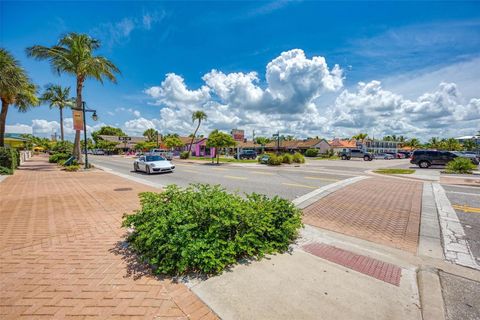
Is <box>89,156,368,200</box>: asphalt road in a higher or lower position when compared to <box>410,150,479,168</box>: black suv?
lower

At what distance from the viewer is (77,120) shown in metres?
16.7

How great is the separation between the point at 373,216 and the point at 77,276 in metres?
6.70

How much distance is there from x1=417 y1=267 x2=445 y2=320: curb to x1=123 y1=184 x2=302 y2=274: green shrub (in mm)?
1893

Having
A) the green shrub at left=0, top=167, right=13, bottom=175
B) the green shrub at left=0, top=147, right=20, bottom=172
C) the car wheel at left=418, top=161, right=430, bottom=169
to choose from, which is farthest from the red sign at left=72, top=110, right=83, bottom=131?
the car wheel at left=418, top=161, right=430, bottom=169

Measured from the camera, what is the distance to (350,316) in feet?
7.48

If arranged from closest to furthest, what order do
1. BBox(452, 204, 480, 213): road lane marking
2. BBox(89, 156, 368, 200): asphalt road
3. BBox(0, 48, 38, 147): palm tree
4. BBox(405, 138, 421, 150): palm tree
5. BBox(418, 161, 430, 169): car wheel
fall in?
BBox(452, 204, 480, 213): road lane marking → BBox(89, 156, 368, 200): asphalt road → BBox(0, 48, 38, 147): palm tree → BBox(418, 161, 430, 169): car wheel → BBox(405, 138, 421, 150): palm tree

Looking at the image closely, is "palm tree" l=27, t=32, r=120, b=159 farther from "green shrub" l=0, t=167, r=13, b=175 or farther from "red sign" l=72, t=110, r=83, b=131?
"green shrub" l=0, t=167, r=13, b=175

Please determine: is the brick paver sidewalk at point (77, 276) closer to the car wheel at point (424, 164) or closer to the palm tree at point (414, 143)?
the car wheel at point (424, 164)

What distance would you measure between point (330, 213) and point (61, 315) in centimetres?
605

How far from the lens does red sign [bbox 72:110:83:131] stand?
54.2 feet

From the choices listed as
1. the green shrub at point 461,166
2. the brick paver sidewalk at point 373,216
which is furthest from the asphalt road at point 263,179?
the green shrub at point 461,166

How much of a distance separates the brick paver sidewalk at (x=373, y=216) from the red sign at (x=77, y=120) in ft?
60.5

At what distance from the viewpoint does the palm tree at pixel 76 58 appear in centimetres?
1706

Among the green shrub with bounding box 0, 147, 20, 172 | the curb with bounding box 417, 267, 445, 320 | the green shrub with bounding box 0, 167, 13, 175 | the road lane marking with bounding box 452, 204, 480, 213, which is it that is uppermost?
the green shrub with bounding box 0, 147, 20, 172
